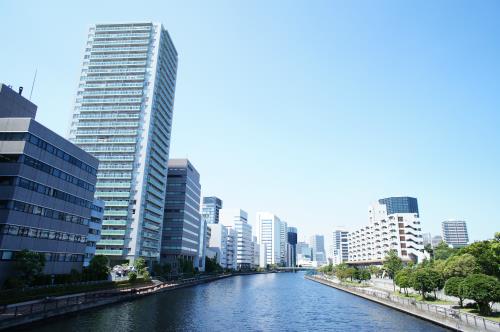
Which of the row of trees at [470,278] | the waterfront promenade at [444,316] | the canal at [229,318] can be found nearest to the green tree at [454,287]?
the row of trees at [470,278]

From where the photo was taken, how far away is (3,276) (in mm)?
56125

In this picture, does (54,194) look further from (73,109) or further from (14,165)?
(73,109)

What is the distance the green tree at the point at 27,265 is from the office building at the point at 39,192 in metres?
2.57

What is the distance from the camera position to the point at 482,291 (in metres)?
43.0

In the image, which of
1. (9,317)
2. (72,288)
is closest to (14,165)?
(72,288)

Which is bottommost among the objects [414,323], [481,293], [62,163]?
[414,323]

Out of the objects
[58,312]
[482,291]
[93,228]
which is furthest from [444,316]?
[93,228]

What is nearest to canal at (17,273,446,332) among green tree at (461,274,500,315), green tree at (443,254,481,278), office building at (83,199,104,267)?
green tree at (461,274,500,315)

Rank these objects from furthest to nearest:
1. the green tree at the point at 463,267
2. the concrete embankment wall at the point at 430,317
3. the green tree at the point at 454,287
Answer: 1. the green tree at the point at 463,267
2. the green tree at the point at 454,287
3. the concrete embankment wall at the point at 430,317

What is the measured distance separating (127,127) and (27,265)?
82.5 m

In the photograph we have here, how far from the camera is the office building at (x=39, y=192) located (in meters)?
59.0

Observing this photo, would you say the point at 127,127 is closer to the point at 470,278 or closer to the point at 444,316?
the point at 444,316

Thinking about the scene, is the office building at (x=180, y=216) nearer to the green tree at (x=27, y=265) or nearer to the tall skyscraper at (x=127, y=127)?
the tall skyscraper at (x=127, y=127)

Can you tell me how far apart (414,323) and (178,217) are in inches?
4904
